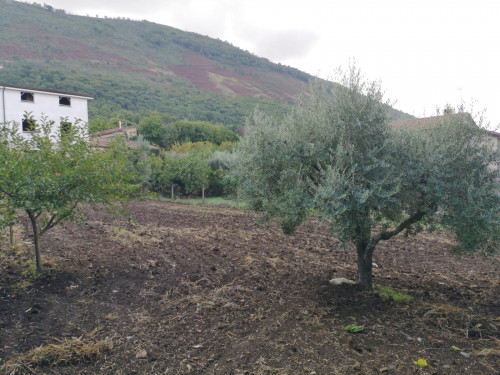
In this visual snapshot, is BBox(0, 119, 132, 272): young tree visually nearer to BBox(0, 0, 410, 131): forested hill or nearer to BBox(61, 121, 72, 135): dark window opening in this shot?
BBox(61, 121, 72, 135): dark window opening

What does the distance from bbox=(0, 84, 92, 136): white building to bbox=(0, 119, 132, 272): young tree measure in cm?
3073

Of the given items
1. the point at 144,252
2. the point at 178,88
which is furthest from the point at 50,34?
the point at 144,252

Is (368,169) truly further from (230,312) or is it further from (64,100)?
(64,100)

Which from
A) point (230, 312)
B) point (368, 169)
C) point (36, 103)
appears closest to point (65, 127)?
point (230, 312)

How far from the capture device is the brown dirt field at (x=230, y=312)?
16.4 feet

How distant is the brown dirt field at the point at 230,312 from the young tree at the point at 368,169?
5.04 ft

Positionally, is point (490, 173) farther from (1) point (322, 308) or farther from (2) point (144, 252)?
(2) point (144, 252)

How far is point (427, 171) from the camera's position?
235 inches

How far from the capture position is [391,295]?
24.4ft

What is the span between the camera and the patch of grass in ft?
23.8

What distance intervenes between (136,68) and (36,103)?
287ft

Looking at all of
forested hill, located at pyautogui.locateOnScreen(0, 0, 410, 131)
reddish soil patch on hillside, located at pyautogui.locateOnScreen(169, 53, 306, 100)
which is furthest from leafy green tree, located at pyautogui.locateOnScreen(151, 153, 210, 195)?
reddish soil patch on hillside, located at pyautogui.locateOnScreen(169, 53, 306, 100)

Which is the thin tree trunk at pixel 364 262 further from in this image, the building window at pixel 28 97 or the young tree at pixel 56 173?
the building window at pixel 28 97

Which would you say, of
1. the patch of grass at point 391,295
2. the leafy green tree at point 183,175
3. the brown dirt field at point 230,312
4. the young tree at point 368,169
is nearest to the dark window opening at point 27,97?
the leafy green tree at point 183,175
